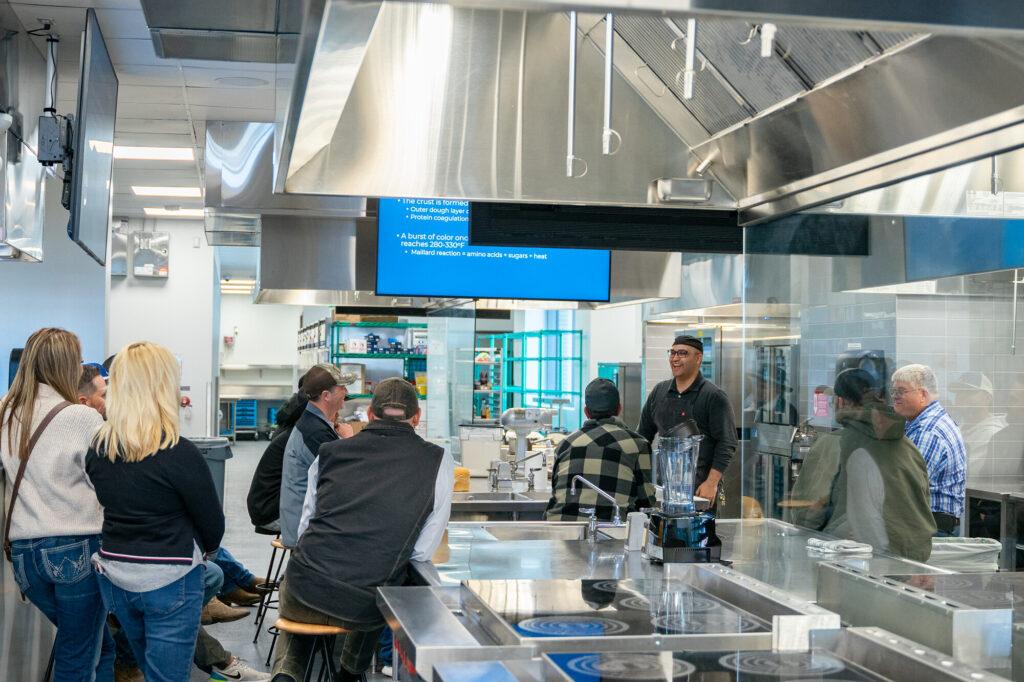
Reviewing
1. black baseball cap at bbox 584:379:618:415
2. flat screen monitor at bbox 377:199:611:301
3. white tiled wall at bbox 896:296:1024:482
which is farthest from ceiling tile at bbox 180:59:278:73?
white tiled wall at bbox 896:296:1024:482

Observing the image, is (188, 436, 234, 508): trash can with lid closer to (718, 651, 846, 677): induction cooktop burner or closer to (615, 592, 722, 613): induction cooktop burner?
(615, 592, 722, 613): induction cooktop burner

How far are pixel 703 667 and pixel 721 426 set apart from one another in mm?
3412

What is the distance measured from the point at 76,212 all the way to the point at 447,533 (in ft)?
6.52

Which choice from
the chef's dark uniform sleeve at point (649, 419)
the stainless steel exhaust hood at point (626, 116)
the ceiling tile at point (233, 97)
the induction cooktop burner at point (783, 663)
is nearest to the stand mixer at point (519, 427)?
the chef's dark uniform sleeve at point (649, 419)

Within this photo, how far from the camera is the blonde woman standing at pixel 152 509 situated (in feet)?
11.1

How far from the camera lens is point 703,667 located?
2.10 meters

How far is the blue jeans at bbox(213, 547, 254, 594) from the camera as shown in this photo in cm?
657

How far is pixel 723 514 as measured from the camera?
9250 mm

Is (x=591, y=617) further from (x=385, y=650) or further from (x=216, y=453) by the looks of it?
(x=216, y=453)

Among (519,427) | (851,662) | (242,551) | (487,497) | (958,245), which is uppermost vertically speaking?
(958,245)

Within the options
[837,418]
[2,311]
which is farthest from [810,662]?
[2,311]

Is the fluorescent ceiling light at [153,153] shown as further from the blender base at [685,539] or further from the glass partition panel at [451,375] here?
the blender base at [685,539]

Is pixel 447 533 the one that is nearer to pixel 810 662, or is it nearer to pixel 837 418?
pixel 837 418

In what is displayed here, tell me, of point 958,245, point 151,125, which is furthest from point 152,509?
point 151,125
